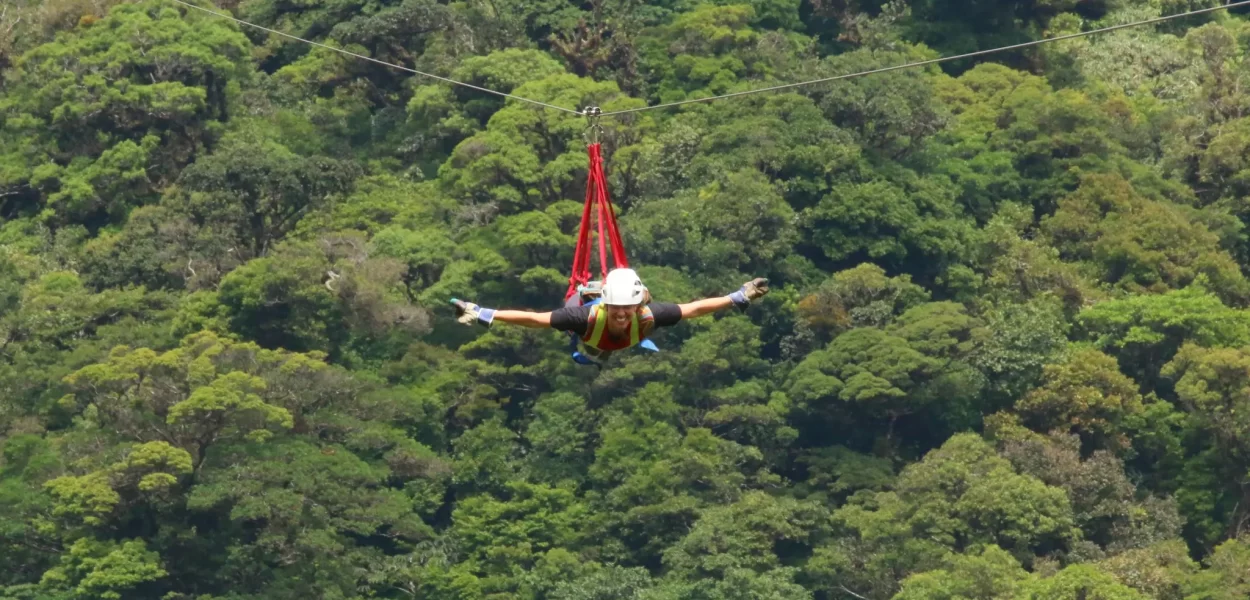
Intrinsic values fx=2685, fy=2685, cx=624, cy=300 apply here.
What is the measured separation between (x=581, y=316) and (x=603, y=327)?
0.14 m

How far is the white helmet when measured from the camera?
49.8ft

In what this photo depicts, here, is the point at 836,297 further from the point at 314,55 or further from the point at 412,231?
the point at 314,55

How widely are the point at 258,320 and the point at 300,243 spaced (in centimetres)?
132

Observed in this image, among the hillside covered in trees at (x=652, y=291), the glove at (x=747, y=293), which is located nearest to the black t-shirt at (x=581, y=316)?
the glove at (x=747, y=293)

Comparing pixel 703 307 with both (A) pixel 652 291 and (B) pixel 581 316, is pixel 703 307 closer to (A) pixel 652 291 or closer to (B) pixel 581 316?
(B) pixel 581 316

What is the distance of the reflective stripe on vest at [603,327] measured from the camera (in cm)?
1530

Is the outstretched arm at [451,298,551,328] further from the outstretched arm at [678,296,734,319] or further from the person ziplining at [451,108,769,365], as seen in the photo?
the outstretched arm at [678,296,734,319]

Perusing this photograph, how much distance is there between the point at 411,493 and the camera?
38719mm

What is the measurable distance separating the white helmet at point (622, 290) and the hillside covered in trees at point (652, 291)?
18.6 metres

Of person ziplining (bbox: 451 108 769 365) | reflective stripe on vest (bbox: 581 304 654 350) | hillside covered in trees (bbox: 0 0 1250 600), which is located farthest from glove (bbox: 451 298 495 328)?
hillside covered in trees (bbox: 0 0 1250 600)

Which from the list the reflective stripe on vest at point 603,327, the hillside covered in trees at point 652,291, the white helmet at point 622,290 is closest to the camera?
the white helmet at point 622,290

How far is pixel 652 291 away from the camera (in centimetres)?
3841

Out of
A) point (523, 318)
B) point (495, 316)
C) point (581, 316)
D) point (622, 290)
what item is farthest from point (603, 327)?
point (495, 316)

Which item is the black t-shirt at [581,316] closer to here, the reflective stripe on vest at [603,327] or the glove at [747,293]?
the reflective stripe on vest at [603,327]
